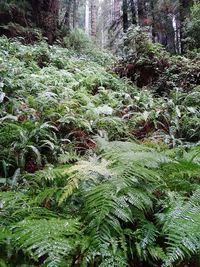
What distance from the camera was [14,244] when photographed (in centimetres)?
191

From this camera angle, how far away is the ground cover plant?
6.20 ft

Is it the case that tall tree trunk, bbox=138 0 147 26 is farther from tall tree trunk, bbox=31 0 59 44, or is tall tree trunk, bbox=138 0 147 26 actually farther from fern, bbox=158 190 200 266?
fern, bbox=158 190 200 266

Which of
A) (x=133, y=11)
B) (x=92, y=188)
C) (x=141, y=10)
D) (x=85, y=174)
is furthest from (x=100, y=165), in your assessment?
(x=133, y=11)

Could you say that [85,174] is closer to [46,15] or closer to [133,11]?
[46,15]

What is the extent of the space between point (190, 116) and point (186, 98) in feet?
2.67

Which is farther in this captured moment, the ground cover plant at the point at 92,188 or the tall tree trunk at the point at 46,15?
the tall tree trunk at the point at 46,15

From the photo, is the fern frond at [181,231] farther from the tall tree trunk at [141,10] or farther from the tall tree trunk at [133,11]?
the tall tree trunk at [133,11]

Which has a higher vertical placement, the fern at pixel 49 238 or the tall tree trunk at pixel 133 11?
the tall tree trunk at pixel 133 11

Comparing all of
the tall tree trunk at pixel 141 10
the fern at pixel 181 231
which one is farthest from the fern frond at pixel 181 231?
the tall tree trunk at pixel 141 10

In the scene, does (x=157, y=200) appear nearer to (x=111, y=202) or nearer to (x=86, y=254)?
(x=111, y=202)

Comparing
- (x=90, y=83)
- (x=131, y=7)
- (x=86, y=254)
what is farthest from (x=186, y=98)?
(x=131, y=7)

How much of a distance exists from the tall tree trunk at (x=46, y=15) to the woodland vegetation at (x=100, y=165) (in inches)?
189

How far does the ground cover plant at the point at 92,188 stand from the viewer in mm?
1889

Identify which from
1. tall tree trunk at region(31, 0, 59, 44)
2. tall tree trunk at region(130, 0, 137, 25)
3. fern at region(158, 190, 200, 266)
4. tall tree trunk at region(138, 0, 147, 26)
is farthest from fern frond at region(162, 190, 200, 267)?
tall tree trunk at region(130, 0, 137, 25)
